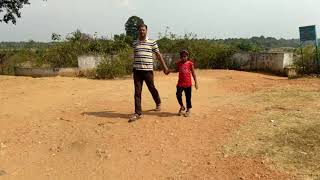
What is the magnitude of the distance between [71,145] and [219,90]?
5314 mm

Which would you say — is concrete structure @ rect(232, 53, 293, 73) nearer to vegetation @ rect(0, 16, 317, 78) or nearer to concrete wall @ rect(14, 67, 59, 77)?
vegetation @ rect(0, 16, 317, 78)

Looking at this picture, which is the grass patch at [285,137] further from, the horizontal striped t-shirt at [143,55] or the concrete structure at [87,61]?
the concrete structure at [87,61]

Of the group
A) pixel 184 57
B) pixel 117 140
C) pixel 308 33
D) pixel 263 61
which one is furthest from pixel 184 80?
pixel 263 61

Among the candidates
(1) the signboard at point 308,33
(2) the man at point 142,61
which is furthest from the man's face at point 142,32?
(1) the signboard at point 308,33

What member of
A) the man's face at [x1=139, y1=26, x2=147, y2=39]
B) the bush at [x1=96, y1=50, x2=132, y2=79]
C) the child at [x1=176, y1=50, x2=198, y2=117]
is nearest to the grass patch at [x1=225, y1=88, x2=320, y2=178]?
the child at [x1=176, y1=50, x2=198, y2=117]

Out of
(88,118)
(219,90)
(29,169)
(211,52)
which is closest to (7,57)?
(211,52)

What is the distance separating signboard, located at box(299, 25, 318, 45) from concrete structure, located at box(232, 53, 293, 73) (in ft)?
5.07

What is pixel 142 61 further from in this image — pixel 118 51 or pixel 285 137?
pixel 118 51

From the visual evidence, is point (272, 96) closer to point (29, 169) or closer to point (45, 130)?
point (45, 130)

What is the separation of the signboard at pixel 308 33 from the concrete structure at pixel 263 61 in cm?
155

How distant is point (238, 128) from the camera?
22.1 ft

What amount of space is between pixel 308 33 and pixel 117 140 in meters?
9.80

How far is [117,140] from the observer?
6434 millimetres

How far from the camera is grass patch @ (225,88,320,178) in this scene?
17.6ft
